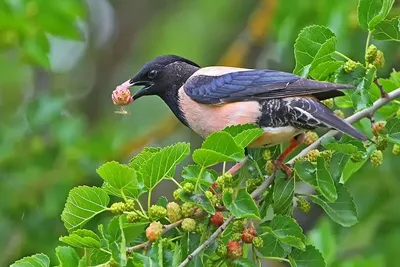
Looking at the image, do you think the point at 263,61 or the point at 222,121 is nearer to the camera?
the point at 222,121

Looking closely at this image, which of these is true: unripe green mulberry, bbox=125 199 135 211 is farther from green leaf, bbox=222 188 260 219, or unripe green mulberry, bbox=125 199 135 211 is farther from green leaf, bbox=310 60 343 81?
green leaf, bbox=310 60 343 81

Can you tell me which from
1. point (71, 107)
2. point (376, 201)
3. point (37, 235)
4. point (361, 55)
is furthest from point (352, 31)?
point (71, 107)

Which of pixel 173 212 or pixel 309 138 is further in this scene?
pixel 309 138

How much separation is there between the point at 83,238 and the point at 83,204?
0.19 meters

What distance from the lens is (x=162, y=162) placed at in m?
3.64

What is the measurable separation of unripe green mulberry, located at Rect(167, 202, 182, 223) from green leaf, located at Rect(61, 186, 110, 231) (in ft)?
0.85

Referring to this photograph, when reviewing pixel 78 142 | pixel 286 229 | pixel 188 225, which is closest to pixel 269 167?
pixel 286 229

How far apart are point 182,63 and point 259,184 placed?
1.23 m

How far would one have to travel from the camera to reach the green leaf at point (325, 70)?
4109mm

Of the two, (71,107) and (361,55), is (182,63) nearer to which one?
(361,55)

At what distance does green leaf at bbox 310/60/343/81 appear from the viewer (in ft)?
13.5

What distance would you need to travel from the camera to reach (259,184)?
4156mm

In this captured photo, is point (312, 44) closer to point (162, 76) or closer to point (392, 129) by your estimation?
point (392, 129)

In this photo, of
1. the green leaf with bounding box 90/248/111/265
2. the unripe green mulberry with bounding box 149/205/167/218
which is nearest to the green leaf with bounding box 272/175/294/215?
the unripe green mulberry with bounding box 149/205/167/218
